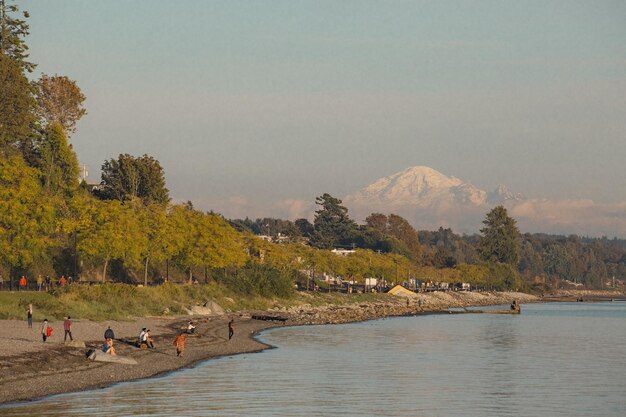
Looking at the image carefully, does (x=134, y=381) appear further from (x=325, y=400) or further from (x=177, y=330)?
(x=177, y=330)

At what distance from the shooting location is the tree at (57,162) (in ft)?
413

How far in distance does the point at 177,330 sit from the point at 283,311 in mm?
51028

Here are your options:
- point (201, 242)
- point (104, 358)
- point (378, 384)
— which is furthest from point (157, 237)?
point (378, 384)

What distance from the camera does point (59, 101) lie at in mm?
144375

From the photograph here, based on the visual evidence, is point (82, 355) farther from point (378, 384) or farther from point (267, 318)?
point (267, 318)

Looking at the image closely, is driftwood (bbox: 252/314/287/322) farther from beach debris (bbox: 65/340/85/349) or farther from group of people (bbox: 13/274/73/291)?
beach debris (bbox: 65/340/85/349)

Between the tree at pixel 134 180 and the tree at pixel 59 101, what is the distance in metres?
10.7

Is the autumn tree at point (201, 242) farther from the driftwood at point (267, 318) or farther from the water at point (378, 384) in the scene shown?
the water at point (378, 384)

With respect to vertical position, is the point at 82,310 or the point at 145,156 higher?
the point at 145,156

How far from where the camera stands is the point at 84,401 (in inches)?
1719

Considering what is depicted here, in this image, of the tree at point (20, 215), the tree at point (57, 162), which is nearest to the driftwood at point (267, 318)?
the tree at point (20, 215)

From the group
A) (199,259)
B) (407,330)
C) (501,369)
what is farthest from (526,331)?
(501,369)

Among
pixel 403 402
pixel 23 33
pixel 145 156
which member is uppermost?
pixel 23 33

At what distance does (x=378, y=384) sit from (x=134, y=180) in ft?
327
